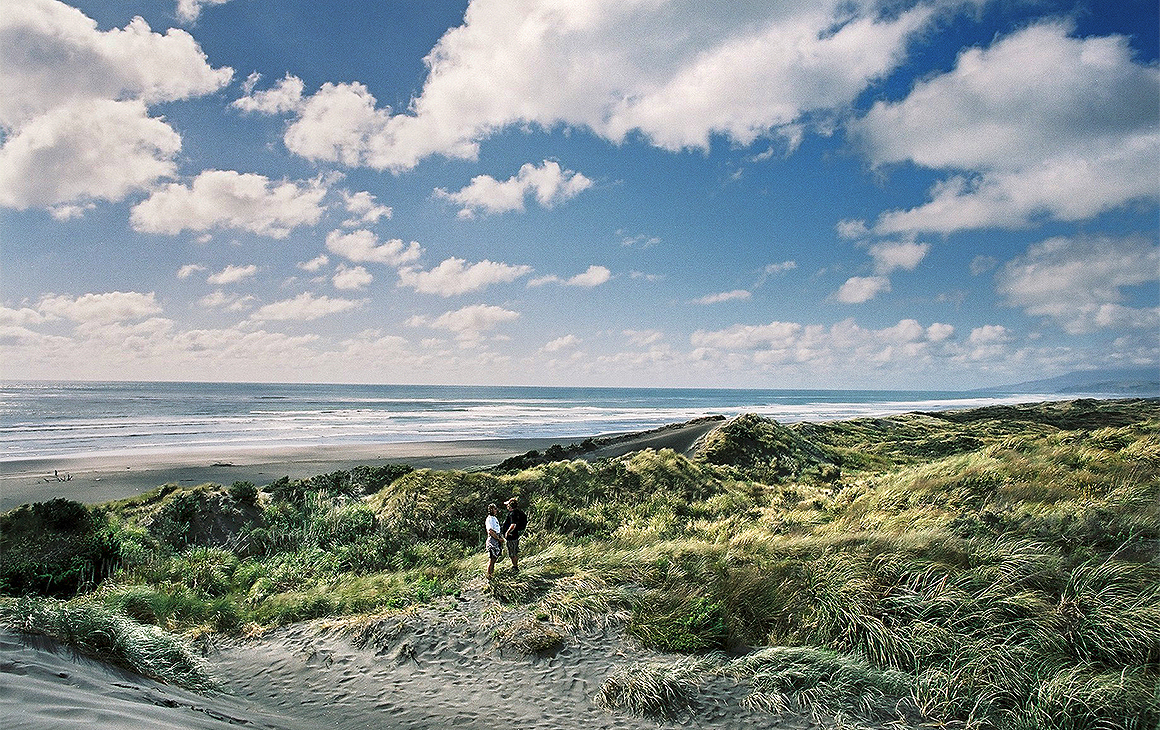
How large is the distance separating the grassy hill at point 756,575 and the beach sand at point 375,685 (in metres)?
0.32

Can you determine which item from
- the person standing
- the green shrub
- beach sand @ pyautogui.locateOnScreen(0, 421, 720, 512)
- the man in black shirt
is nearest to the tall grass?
the person standing

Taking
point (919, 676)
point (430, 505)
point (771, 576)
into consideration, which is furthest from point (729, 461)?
point (919, 676)

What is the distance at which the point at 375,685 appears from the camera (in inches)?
269

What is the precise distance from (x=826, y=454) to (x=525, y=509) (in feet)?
61.3

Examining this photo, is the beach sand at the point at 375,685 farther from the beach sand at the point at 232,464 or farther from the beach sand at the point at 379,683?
the beach sand at the point at 232,464

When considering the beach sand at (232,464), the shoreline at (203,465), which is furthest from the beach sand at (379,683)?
the shoreline at (203,465)

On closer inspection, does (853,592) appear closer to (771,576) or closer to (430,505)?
(771,576)

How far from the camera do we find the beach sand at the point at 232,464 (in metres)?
23.6

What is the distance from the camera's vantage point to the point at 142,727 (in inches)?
165

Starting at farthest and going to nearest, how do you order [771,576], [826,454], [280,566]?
[826,454] → [280,566] → [771,576]

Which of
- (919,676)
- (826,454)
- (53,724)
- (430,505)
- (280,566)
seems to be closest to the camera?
(53,724)

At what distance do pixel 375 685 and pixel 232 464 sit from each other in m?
28.8

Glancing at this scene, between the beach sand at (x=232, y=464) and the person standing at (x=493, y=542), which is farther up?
the person standing at (x=493, y=542)

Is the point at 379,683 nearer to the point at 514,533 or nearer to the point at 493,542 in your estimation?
the point at 493,542
